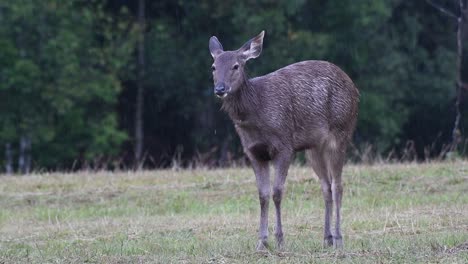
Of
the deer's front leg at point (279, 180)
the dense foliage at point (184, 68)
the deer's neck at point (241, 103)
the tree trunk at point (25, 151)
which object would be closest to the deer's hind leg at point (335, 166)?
the deer's front leg at point (279, 180)

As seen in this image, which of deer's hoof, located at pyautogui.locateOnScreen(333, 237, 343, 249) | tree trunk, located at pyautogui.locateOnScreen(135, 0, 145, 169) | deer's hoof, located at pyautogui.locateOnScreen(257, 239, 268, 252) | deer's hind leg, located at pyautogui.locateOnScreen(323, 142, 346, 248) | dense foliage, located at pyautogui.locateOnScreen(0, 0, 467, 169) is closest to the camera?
deer's hoof, located at pyautogui.locateOnScreen(257, 239, 268, 252)

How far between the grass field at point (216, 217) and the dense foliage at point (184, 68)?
18.3 meters

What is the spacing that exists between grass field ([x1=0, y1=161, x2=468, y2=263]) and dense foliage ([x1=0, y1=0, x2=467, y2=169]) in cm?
1835

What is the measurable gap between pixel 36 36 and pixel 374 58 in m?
11.4

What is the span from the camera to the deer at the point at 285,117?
13289 mm

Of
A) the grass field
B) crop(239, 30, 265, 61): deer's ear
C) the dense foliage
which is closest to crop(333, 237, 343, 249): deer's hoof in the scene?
the grass field

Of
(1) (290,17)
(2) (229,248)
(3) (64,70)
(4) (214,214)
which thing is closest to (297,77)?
(2) (229,248)

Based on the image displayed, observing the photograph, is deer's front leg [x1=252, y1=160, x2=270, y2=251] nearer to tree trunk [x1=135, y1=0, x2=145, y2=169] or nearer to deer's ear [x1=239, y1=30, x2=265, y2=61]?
deer's ear [x1=239, y1=30, x2=265, y2=61]

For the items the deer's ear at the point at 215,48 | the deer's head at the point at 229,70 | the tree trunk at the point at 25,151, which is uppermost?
the deer's ear at the point at 215,48

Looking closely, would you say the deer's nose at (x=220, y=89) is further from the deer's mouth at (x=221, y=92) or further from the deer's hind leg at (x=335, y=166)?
the deer's hind leg at (x=335, y=166)

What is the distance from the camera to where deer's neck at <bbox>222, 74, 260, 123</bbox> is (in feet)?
43.8

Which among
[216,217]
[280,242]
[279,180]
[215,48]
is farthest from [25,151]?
[280,242]

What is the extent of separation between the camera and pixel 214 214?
16.9 metres

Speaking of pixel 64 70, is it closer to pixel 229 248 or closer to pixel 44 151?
pixel 44 151
